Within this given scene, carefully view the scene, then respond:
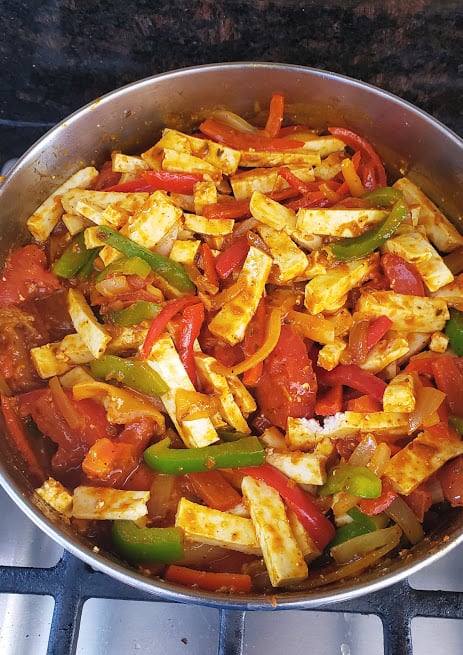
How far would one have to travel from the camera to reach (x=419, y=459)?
61.1 inches

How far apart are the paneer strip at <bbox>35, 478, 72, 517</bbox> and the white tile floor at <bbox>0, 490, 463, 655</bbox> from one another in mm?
297

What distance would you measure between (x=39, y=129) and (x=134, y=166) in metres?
0.65

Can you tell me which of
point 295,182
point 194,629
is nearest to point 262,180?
point 295,182

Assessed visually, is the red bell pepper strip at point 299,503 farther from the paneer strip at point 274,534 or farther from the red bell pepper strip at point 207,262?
the red bell pepper strip at point 207,262

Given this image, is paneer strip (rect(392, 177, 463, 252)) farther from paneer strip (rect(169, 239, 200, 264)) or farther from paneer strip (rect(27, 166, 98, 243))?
paneer strip (rect(27, 166, 98, 243))

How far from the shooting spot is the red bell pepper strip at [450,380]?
1.62 metres

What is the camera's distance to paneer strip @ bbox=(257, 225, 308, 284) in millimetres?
1665

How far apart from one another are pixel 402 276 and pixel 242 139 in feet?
2.10

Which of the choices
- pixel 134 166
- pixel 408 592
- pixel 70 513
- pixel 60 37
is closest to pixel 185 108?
pixel 134 166

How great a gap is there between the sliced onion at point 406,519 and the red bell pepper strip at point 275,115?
3.69 ft

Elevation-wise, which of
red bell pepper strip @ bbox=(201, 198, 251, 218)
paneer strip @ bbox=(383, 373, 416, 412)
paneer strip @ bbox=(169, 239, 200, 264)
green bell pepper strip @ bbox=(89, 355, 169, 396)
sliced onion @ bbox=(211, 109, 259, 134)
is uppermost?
sliced onion @ bbox=(211, 109, 259, 134)

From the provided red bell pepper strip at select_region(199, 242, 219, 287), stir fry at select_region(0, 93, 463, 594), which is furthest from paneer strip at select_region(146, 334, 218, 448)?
red bell pepper strip at select_region(199, 242, 219, 287)

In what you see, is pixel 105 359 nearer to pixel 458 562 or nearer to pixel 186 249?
pixel 186 249

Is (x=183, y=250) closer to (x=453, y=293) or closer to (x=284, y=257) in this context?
(x=284, y=257)
